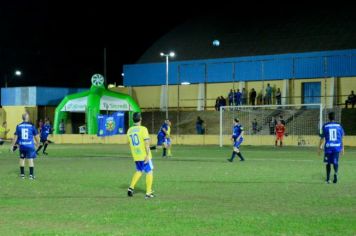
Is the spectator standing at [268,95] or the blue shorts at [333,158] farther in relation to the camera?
the spectator standing at [268,95]

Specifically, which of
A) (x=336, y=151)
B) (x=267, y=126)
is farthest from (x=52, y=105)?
(x=336, y=151)

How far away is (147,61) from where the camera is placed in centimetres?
7238

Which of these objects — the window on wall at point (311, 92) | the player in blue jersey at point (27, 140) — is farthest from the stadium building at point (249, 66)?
the player in blue jersey at point (27, 140)

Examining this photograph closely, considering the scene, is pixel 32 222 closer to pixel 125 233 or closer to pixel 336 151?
pixel 125 233

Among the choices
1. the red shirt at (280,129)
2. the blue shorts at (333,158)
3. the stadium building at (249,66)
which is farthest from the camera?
the stadium building at (249,66)

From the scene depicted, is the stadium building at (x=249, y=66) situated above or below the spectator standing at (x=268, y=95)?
above

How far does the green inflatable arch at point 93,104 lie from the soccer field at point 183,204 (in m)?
33.1

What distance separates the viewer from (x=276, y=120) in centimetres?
5100

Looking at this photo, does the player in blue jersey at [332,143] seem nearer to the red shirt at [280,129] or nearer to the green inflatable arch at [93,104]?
the red shirt at [280,129]

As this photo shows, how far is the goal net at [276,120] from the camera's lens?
49.2 meters

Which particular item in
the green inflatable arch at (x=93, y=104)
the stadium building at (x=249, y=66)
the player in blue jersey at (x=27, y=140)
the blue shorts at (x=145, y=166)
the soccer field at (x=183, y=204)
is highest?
the stadium building at (x=249, y=66)

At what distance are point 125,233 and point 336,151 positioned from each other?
32.8 ft

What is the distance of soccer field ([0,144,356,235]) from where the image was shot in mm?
10945

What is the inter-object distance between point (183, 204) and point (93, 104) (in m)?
42.5
